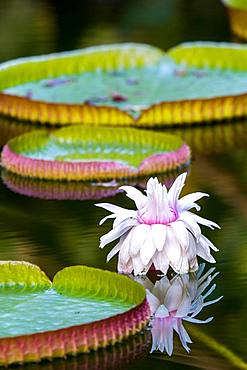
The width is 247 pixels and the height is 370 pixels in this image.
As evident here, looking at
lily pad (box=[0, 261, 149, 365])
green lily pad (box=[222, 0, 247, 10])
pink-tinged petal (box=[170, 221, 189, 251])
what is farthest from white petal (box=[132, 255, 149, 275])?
green lily pad (box=[222, 0, 247, 10])

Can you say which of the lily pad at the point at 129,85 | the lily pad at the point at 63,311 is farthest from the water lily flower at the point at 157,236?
the lily pad at the point at 129,85

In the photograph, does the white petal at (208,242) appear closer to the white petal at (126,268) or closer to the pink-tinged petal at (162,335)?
the white petal at (126,268)

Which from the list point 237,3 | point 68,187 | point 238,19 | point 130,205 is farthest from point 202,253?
point 237,3

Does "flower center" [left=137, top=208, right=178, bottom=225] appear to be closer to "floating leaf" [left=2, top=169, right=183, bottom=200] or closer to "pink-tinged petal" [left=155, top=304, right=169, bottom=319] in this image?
"pink-tinged petal" [left=155, top=304, right=169, bottom=319]

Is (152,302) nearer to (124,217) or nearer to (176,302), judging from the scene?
(176,302)

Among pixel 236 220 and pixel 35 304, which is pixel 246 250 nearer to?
pixel 236 220

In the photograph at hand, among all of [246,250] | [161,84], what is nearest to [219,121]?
[161,84]
